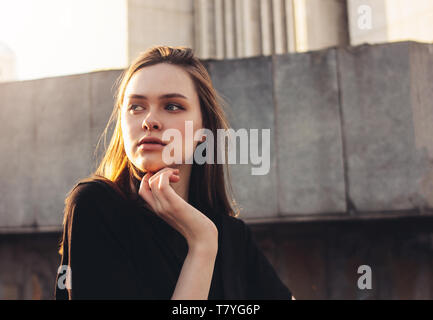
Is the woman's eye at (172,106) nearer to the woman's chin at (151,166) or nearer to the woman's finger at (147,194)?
the woman's chin at (151,166)

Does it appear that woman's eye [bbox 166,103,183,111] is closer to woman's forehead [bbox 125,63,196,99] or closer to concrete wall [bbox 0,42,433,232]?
woman's forehead [bbox 125,63,196,99]

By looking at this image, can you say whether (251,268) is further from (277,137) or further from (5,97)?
(5,97)

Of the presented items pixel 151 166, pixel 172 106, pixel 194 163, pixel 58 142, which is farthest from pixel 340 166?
pixel 151 166

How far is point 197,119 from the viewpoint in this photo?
2.30 m

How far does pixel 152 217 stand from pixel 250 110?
3.72 m

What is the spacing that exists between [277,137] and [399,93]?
1462mm

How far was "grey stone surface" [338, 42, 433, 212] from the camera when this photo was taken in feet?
17.2

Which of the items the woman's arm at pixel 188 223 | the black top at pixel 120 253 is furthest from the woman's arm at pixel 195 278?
the black top at pixel 120 253

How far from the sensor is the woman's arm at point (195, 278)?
1.78m

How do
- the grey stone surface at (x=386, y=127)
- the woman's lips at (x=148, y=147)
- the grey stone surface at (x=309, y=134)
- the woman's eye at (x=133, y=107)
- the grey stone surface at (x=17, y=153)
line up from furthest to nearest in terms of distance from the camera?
the grey stone surface at (x=17, y=153) < the grey stone surface at (x=309, y=134) < the grey stone surface at (x=386, y=127) < the woman's eye at (x=133, y=107) < the woman's lips at (x=148, y=147)

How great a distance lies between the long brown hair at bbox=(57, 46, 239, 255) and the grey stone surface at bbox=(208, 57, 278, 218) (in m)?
2.88

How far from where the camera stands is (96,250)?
182 centimetres

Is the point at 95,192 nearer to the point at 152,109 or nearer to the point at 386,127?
the point at 152,109

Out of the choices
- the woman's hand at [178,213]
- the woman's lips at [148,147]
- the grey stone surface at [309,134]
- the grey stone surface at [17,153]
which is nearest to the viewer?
the woman's hand at [178,213]
